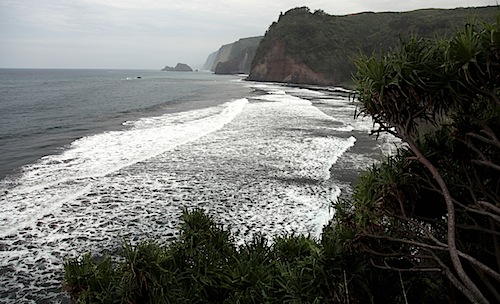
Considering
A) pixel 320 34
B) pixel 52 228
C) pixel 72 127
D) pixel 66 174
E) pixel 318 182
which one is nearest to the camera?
pixel 52 228

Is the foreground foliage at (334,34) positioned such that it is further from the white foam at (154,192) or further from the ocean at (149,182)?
the white foam at (154,192)

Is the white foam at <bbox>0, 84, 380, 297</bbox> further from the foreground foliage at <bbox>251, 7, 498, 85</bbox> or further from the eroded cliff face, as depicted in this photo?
the eroded cliff face

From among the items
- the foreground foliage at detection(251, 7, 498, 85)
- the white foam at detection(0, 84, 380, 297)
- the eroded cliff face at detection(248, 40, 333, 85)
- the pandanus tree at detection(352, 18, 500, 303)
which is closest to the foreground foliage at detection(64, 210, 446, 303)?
the pandanus tree at detection(352, 18, 500, 303)

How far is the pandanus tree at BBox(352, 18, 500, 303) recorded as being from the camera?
3723 millimetres

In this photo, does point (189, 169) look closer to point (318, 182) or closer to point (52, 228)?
point (318, 182)

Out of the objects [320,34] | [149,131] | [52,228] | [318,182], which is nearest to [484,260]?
[318,182]

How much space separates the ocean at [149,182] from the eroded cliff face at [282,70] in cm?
5777

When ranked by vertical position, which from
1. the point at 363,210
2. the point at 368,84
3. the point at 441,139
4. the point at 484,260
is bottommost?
the point at 484,260

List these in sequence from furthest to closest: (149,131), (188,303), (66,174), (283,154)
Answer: (149,131)
(283,154)
(66,174)
(188,303)

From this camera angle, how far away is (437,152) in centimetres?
473

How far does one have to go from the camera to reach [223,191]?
38.8ft

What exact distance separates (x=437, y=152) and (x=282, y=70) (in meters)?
85.6

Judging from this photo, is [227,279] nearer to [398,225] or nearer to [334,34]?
[398,225]

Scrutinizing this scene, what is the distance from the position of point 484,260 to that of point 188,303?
3675 mm
